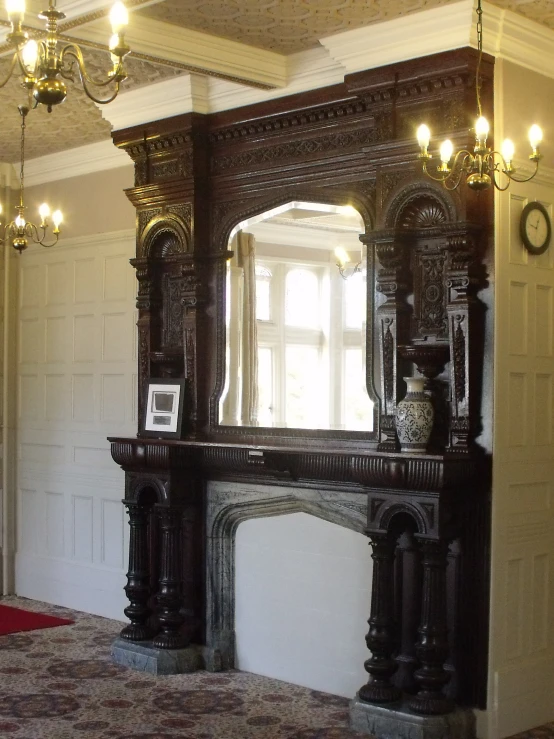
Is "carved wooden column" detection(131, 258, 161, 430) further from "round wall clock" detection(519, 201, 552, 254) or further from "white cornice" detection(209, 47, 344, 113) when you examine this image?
"round wall clock" detection(519, 201, 552, 254)

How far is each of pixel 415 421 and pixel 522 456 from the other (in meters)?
0.57

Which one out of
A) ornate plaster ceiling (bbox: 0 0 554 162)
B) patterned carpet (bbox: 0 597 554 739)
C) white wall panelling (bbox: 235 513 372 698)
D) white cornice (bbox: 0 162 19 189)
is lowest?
patterned carpet (bbox: 0 597 554 739)

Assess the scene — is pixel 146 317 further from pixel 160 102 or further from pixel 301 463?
pixel 301 463

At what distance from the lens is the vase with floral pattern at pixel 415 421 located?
5043 mm

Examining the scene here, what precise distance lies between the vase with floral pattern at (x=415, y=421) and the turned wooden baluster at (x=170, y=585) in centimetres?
163

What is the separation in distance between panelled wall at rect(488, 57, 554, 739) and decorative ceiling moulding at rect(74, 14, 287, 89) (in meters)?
1.24

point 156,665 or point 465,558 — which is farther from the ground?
point 465,558

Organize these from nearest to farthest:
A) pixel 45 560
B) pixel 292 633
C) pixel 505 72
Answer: pixel 505 72 → pixel 292 633 → pixel 45 560

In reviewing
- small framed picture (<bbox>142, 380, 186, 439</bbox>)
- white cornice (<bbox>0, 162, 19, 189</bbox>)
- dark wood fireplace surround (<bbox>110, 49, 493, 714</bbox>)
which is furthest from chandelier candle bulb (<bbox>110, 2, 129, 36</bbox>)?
white cornice (<bbox>0, 162, 19, 189</bbox>)

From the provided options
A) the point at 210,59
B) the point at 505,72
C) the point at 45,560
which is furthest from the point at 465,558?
the point at 45,560

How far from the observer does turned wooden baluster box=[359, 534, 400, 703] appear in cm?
506

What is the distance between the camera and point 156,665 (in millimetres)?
6004

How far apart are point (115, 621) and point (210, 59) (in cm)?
381

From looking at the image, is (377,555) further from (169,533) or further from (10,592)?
(10,592)
